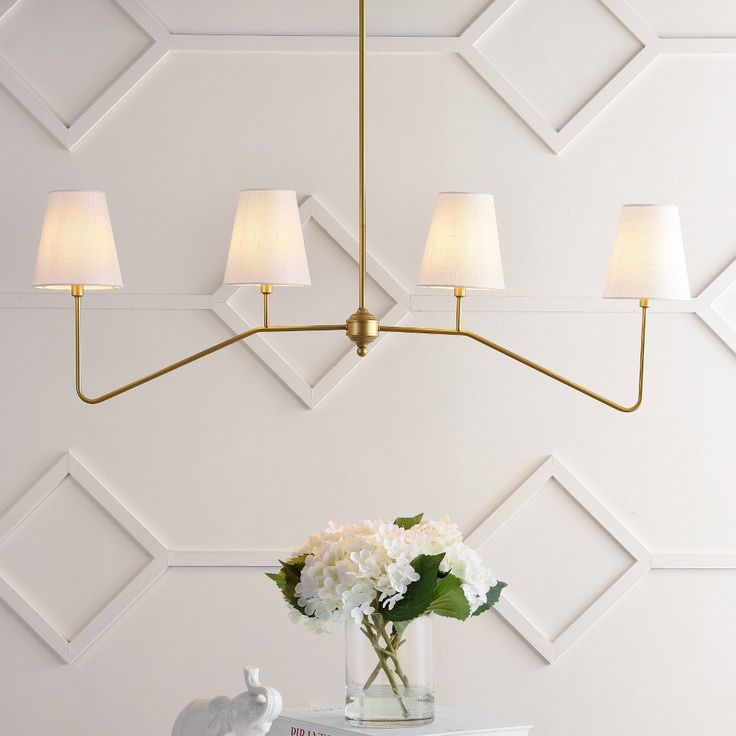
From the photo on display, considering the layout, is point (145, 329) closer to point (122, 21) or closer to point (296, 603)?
point (122, 21)

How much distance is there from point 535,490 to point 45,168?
137cm

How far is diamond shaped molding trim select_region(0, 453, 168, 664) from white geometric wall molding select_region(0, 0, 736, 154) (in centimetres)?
77

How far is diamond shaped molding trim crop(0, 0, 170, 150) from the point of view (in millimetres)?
2611

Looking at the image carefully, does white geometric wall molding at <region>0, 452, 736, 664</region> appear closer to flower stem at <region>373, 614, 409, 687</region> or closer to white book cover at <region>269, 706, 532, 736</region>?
white book cover at <region>269, 706, 532, 736</region>

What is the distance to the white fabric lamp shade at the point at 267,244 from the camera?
1853mm

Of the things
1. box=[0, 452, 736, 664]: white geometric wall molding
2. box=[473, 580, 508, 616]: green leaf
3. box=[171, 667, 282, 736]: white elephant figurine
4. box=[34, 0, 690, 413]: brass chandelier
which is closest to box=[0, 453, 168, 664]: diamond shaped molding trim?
box=[0, 452, 736, 664]: white geometric wall molding

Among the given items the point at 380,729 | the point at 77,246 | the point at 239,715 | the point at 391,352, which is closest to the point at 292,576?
the point at 380,729

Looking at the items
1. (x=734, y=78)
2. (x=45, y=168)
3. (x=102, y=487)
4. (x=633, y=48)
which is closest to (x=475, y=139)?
(x=633, y=48)

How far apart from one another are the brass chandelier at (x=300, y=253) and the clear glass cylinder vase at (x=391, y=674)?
452mm

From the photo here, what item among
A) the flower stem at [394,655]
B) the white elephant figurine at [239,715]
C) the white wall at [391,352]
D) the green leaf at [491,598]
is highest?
the white wall at [391,352]

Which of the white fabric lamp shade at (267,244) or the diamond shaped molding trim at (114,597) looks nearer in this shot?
the white fabric lamp shade at (267,244)

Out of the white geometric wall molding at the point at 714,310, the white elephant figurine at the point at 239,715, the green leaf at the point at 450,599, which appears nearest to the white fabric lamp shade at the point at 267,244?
the green leaf at the point at 450,599

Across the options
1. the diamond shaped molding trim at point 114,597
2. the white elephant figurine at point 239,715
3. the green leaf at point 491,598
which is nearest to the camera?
the white elephant figurine at point 239,715

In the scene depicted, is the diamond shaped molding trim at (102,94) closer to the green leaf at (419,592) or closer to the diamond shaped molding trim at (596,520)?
the diamond shaped molding trim at (596,520)
